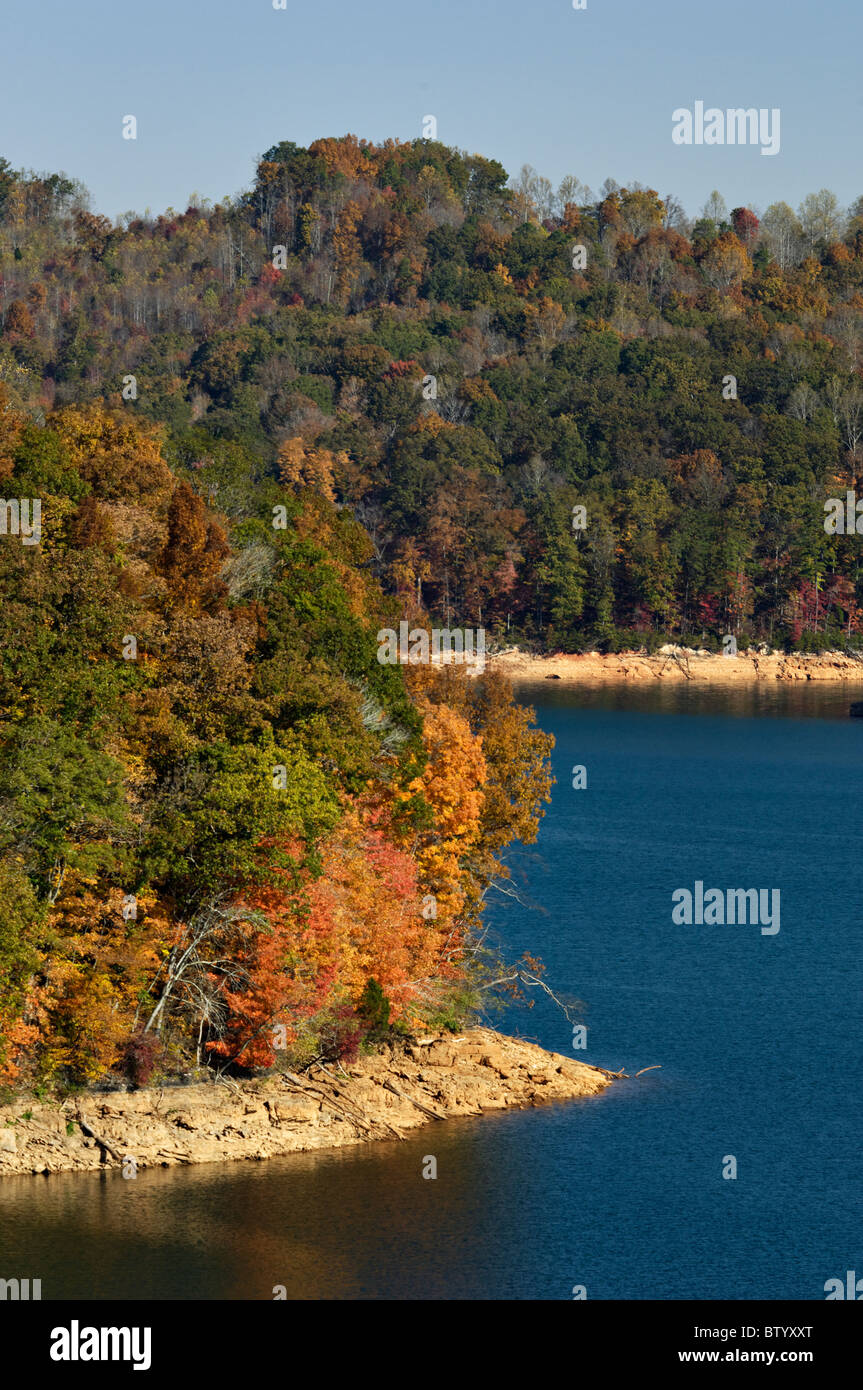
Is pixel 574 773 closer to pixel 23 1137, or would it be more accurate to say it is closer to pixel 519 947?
pixel 519 947

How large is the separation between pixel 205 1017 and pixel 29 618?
1075 centimetres

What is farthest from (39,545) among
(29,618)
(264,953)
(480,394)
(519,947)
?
(480,394)

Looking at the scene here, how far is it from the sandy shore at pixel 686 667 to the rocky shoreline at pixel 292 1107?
106 metres

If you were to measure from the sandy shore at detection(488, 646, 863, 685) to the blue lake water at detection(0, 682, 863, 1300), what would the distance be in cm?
8346

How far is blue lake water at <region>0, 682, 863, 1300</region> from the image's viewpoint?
1585 inches

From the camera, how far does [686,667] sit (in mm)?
160625

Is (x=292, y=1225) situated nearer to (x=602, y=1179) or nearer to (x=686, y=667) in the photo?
(x=602, y=1179)

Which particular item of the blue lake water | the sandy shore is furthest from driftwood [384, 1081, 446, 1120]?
the sandy shore

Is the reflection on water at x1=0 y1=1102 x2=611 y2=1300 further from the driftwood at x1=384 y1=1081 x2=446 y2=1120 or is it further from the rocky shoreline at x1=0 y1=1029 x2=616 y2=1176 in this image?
the driftwood at x1=384 y1=1081 x2=446 y2=1120

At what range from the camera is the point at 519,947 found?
6612cm

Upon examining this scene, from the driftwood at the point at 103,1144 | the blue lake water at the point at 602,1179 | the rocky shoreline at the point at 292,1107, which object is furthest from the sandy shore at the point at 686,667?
the driftwood at the point at 103,1144

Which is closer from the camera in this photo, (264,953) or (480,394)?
(264,953)

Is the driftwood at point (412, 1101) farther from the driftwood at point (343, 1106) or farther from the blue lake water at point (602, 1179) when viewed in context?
the driftwood at point (343, 1106)
